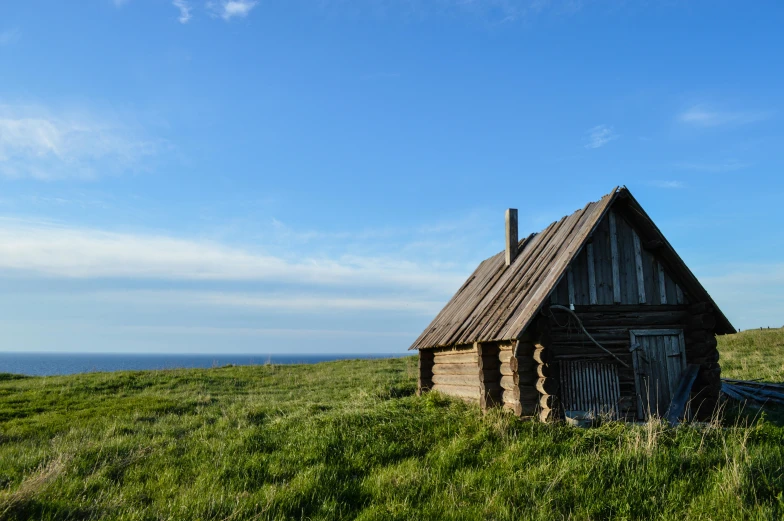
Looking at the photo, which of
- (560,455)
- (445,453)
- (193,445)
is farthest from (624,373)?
(193,445)

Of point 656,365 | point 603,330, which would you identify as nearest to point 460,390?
point 603,330

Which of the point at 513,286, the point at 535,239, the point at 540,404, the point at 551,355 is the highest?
the point at 535,239

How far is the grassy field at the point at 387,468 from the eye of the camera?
7.12 meters

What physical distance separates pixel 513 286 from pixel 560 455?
5436mm

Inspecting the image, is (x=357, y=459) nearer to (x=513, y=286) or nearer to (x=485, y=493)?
(x=485, y=493)

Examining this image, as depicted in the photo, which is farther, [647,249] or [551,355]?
[647,249]

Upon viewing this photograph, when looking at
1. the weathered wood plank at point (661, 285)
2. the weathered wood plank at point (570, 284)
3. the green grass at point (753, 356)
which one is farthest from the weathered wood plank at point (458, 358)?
the green grass at point (753, 356)

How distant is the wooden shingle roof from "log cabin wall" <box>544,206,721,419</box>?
0.33m

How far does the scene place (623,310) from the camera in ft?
41.2

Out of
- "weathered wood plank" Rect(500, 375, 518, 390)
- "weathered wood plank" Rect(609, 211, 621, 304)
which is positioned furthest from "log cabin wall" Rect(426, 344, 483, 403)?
"weathered wood plank" Rect(609, 211, 621, 304)

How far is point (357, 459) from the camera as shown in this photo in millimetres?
9352

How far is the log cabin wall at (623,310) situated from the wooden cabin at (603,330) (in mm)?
24

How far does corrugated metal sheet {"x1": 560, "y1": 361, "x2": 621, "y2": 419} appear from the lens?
11.6 m

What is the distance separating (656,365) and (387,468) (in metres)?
7.40
